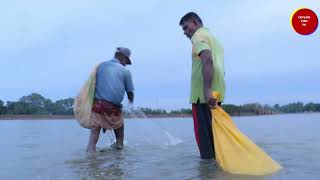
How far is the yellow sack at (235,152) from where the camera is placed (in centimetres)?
560

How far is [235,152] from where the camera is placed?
18.9ft

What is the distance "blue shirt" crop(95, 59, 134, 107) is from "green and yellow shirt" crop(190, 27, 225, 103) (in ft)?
8.04

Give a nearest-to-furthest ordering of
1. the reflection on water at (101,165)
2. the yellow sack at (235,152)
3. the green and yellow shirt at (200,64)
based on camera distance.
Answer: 1. the yellow sack at (235,152)
2. the reflection on water at (101,165)
3. the green and yellow shirt at (200,64)

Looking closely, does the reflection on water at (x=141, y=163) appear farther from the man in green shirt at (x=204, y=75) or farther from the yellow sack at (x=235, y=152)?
the man in green shirt at (x=204, y=75)

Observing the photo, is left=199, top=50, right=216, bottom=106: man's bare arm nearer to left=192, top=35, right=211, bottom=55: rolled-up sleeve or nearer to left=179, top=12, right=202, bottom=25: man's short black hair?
left=192, top=35, right=211, bottom=55: rolled-up sleeve

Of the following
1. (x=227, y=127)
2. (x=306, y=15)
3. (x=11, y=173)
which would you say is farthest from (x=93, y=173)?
(x=306, y=15)

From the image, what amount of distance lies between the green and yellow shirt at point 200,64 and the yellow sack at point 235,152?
0.24m

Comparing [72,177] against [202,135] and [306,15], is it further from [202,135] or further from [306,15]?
[306,15]

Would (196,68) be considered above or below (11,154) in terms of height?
above

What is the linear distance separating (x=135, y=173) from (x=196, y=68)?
140 centimetres

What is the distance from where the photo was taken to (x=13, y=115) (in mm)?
43312

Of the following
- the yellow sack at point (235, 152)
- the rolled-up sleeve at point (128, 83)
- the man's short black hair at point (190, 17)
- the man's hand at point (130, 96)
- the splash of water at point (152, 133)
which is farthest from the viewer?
the splash of water at point (152, 133)

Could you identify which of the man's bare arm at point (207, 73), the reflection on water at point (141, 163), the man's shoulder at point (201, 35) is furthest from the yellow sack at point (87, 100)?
the man's bare arm at point (207, 73)

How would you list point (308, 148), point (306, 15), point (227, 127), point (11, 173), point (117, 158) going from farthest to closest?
point (306, 15) < point (308, 148) < point (117, 158) < point (11, 173) < point (227, 127)
